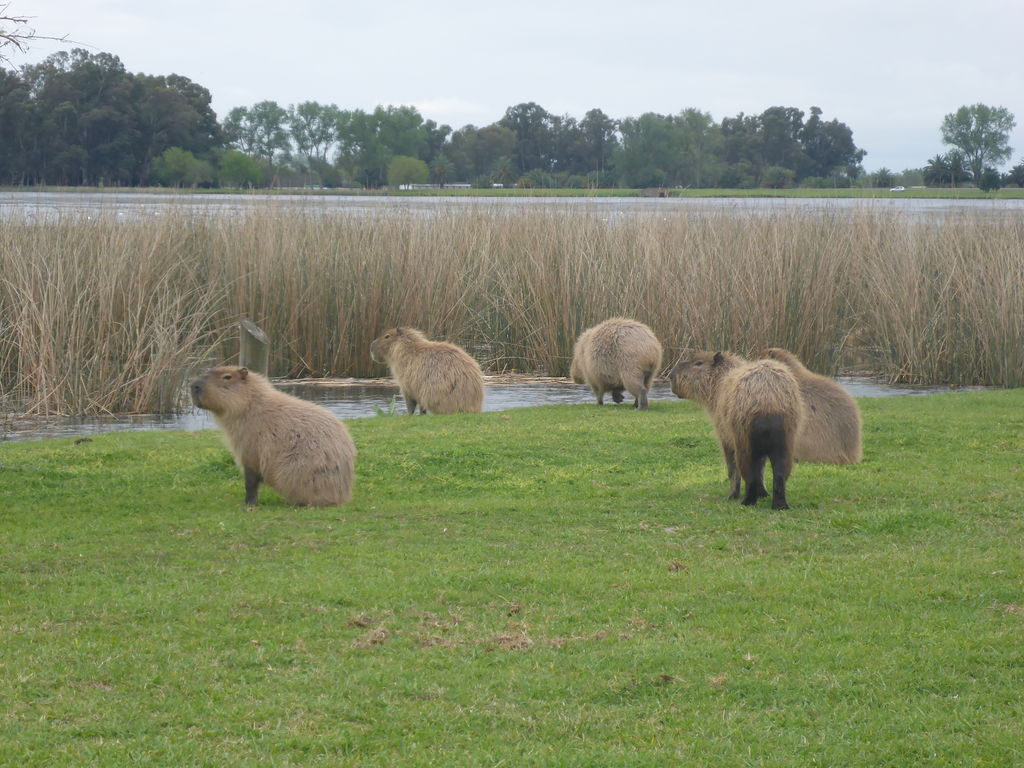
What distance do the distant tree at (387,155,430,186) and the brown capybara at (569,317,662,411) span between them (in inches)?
593

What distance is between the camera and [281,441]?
7145mm

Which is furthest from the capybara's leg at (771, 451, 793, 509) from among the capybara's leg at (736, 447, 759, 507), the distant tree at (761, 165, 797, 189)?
the distant tree at (761, 165, 797, 189)

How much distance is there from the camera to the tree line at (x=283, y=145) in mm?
21859

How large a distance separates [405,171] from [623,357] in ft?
53.2

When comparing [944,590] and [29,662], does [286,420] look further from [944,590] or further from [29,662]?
[944,590]

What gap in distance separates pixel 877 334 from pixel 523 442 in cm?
762

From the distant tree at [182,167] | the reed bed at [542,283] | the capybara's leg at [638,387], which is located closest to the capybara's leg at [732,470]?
the capybara's leg at [638,387]

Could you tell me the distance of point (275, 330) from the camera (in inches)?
593

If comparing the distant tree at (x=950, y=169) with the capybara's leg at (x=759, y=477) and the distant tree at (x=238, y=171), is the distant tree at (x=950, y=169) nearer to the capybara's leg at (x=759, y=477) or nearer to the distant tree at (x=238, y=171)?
the distant tree at (x=238, y=171)

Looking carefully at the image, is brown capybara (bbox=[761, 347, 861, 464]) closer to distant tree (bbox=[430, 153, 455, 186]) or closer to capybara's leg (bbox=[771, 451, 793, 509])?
capybara's leg (bbox=[771, 451, 793, 509])

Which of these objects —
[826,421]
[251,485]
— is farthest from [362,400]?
[826,421]

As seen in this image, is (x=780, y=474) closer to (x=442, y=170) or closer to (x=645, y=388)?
(x=645, y=388)

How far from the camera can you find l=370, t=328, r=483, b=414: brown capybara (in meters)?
11.5

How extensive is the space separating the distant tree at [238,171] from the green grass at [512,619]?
14.9 metres
